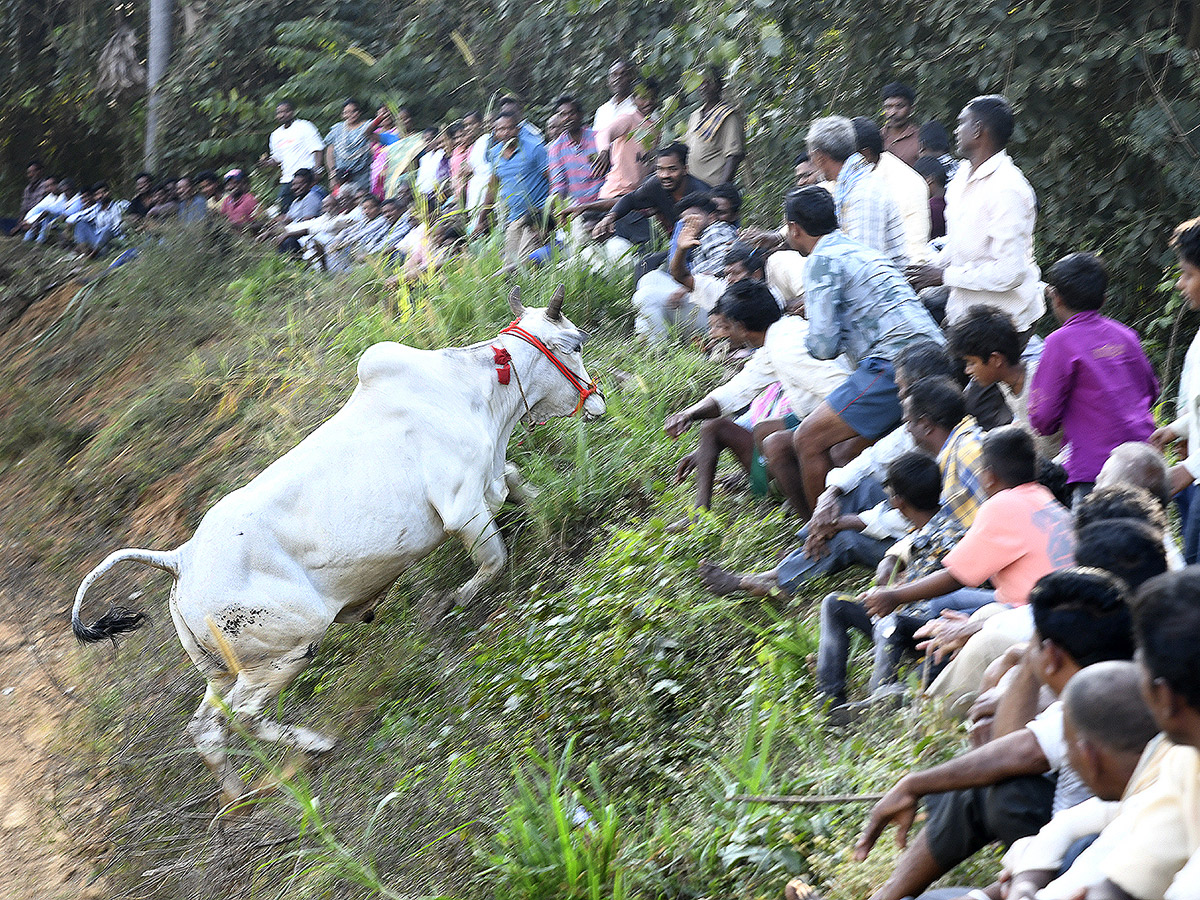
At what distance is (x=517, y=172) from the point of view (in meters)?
9.88

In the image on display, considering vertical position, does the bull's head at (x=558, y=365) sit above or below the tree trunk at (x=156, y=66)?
below

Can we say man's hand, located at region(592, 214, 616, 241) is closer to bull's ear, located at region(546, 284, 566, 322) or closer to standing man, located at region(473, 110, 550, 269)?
standing man, located at region(473, 110, 550, 269)

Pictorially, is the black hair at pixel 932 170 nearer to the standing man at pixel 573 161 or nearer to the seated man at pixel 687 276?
the seated man at pixel 687 276

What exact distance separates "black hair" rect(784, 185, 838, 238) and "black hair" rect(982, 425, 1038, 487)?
1791 mm

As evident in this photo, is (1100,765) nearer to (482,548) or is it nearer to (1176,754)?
(1176,754)

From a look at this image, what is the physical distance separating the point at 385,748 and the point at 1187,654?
4354 mm

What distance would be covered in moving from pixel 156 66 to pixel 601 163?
8888mm

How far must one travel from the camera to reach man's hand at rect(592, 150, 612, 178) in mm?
10422

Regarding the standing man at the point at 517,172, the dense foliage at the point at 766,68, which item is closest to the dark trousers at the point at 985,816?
the dense foliage at the point at 766,68

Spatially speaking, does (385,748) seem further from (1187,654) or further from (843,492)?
(1187,654)

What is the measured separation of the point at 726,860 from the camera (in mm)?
3842

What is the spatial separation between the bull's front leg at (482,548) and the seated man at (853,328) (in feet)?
5.74

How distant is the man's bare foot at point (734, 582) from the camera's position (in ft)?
17.5

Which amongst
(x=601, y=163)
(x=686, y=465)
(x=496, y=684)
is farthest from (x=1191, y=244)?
(x=601, y=163)
